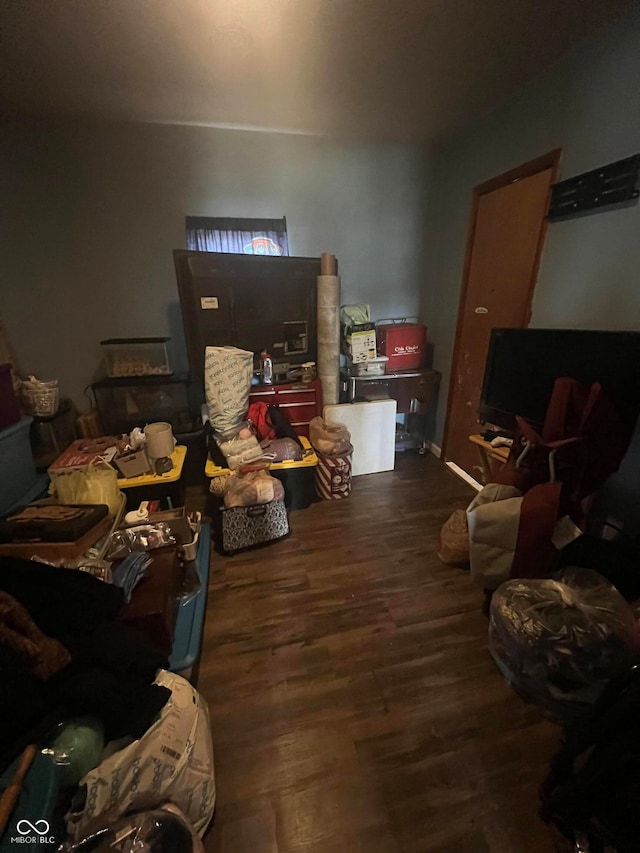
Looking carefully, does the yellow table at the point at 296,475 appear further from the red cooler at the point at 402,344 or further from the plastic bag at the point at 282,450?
the red cooler at the point at 402,344

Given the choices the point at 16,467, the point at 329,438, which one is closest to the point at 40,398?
the point at 16,467

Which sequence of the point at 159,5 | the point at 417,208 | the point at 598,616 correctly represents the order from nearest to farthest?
1. the point at 598,616
2. the point at 159,5
3. the point at 417,208

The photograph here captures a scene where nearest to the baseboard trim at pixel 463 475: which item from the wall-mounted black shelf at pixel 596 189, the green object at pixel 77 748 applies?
the wall-mounted black shelf at pixel 596 189

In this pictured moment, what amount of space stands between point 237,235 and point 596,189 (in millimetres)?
2218

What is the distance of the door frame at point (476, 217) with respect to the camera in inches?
68.6

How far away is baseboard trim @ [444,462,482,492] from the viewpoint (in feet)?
8.36

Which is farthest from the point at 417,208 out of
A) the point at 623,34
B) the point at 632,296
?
the point at 632,296

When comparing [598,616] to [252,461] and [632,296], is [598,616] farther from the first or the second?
[252,461]

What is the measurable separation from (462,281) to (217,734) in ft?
9.52

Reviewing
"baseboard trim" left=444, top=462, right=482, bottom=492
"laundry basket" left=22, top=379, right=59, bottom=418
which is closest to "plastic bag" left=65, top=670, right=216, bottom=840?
"laundry basket" left=22, top=379, right=59, bottom=418

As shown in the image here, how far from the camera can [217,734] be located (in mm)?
1137

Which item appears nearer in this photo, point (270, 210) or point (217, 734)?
point (217, 734)

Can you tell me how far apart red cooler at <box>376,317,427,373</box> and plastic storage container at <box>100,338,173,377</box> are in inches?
66.1

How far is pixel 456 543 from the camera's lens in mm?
1771
